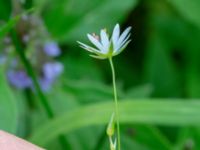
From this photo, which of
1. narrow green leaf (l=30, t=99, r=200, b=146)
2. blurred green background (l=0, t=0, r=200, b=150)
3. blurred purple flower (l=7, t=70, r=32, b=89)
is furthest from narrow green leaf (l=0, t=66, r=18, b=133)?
blurred purple flower (l=7, t=70, r=32, b=89)

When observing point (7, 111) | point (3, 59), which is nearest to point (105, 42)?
point (7, 111)

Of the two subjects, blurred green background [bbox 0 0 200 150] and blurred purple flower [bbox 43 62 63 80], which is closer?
blurred green background [bbox 0 0 200 150]

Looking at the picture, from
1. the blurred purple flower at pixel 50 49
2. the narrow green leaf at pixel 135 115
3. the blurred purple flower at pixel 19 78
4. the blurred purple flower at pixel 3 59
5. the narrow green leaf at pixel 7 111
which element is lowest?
the narrow green leaf at pixel 135 115

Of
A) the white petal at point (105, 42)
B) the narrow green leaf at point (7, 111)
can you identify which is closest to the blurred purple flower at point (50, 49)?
the narrow green leaf at point (7, 111)

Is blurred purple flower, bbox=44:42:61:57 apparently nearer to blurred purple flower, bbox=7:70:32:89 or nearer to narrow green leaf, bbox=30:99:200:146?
blurred purple flower, bbox=7:70:32:89

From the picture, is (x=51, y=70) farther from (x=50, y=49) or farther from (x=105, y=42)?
(x=105, y=42)

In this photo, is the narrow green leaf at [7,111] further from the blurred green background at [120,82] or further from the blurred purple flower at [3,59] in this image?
the blurred purple flower at [3,59]

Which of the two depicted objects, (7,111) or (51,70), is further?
(51,70)

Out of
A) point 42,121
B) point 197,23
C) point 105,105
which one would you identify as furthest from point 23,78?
point 197,23
